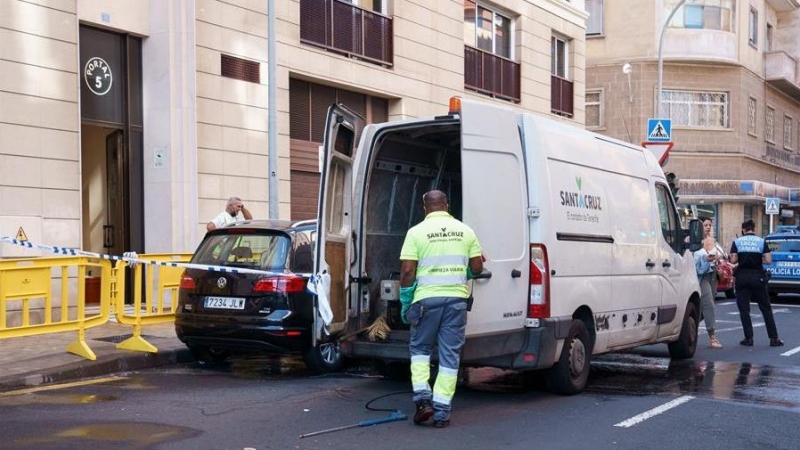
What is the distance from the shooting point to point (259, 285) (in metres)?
9.18

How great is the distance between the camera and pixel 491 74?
22484 millimetres

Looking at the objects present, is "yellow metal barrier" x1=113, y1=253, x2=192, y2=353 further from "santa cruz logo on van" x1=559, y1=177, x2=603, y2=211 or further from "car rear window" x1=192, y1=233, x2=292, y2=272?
"santa cruz logo on van" x1=559, y1=177, x2=603, y2=211

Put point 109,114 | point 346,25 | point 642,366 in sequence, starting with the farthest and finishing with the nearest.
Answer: point 346,25, point 109,114, point 642,366

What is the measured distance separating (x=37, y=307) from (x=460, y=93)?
44.2 feet

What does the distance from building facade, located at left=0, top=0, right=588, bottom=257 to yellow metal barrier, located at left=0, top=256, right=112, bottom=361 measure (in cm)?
309

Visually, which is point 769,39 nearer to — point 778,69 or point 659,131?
point 778,69

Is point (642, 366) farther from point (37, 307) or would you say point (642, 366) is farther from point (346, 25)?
point (346, 25)

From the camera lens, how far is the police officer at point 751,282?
12.4 meters

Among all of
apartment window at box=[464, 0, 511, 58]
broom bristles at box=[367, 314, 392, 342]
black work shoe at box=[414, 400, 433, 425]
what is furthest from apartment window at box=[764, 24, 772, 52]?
black work shoe at box=[414, 400, 433, 425]

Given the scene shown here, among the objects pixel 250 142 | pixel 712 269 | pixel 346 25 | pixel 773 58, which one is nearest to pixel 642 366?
pixel 712 269

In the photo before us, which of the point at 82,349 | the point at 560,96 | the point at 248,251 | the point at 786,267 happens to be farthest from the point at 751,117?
the point at 82,349

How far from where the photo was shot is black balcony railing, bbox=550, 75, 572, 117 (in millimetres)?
25328

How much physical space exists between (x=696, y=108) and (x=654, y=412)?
31.3 metres

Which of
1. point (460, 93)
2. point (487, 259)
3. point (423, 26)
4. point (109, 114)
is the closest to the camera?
point (487, 259)
